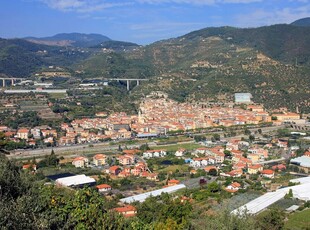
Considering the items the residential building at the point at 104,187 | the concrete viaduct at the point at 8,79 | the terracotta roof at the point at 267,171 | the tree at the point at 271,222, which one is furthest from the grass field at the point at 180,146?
the concrete viaduct at the point at 8,79

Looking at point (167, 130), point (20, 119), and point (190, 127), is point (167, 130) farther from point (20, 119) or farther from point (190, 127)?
point (20, 119)

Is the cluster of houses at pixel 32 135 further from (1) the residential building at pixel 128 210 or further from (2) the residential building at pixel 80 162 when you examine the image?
(1) the residential building at pixel 128 210

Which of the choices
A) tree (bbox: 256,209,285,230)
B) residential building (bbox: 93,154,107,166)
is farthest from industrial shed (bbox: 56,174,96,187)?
tree (bbox: 256,209,285,230)

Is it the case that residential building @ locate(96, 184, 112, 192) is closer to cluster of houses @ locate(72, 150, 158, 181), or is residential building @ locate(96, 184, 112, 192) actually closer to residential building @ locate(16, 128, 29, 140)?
cluster of houses @ locate(72, 150, 158, 181)

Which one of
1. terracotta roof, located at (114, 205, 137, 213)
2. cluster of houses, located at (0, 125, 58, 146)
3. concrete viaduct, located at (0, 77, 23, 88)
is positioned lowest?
terracotta roof, located at (114, 205, 137, 213)

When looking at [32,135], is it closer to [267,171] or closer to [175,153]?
[175,153]

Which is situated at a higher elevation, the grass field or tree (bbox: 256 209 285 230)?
tree (bbox: 256 209 285 230)

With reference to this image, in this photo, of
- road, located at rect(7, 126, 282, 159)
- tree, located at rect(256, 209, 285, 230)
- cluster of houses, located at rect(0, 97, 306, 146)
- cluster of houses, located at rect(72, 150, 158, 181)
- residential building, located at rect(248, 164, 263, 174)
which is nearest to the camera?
tree, located at rect(256, 209, 285, 230)

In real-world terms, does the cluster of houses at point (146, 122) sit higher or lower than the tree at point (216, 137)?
higher

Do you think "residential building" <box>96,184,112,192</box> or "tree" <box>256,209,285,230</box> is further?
"residential building" <box>96,184,112,192</box>
